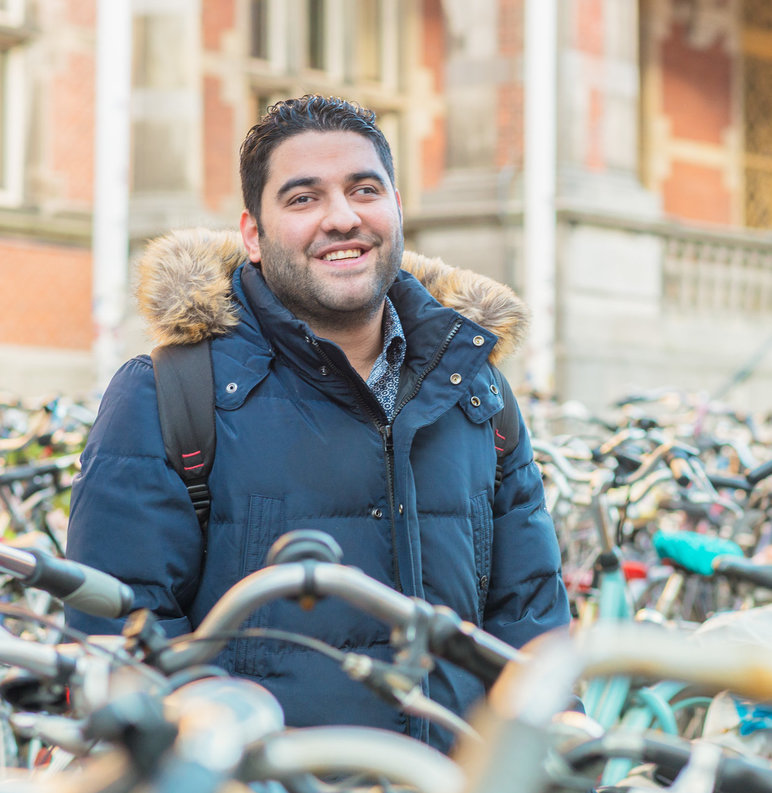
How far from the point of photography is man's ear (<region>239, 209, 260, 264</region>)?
8.28ft

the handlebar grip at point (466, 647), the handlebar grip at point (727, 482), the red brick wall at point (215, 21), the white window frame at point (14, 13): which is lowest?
the handlebar grip at point (727, 482)

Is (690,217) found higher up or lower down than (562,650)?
higher up

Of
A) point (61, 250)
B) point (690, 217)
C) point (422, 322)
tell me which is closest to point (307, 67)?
point (61, 250)

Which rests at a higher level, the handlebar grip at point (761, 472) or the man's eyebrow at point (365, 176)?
the man's eyebrow at point (365, 176)

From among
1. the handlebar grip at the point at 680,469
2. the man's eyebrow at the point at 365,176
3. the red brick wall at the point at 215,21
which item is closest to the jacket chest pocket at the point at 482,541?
the man's eyebrow at the point at 365,176

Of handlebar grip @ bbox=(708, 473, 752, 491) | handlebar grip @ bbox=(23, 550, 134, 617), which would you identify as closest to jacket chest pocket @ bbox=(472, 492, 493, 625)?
handlebar grip @ bbox=(23, 550, 134, 617)

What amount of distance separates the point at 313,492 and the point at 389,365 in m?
0.35

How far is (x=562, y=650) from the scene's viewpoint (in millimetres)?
969

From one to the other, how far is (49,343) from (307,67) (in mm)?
3931

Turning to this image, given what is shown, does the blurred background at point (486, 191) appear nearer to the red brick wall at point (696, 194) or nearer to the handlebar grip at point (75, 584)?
the red brick wall at point (696, 194)

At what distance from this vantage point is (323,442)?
2.29m

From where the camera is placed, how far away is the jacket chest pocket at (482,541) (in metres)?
2.39

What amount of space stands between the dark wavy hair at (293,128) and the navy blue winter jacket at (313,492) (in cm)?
16

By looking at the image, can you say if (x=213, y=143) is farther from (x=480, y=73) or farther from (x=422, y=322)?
(x=422, y=322)
